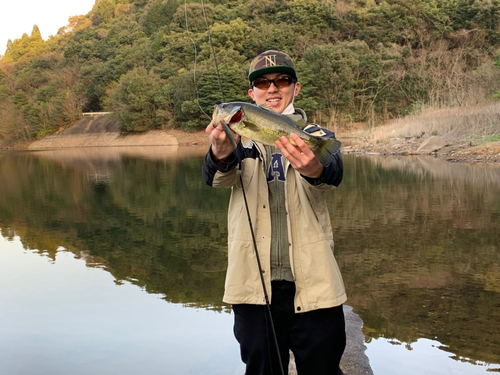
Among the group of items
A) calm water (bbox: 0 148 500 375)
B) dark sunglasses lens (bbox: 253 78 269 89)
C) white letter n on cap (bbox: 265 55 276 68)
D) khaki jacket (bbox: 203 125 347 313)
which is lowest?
calm water (bbox: 0 148 500 375)

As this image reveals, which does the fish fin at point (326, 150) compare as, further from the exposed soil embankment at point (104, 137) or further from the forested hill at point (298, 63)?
the exposed soil embankment at point (104, 137)

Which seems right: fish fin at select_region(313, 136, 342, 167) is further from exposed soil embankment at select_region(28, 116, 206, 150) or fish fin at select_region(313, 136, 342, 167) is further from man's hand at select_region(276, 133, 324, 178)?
exposed soil embankment at select_region(28, 116, 206, 150)

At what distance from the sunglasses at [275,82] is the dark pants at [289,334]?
3.51 feet

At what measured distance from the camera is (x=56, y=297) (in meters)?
6.43

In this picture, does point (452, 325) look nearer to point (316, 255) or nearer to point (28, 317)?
point (316, 255)

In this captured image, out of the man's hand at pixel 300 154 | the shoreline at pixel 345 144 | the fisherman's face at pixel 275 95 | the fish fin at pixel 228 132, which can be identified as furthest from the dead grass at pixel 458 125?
the fish fin at pixel 228 132

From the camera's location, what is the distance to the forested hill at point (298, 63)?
48406mm

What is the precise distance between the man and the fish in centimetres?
8

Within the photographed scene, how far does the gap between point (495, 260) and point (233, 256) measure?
18.6 feet

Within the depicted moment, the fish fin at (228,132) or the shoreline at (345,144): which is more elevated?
the fish fin at (228,132)

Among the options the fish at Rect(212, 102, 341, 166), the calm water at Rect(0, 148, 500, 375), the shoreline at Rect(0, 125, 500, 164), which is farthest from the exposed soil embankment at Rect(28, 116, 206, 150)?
the fish at Rect(212, 102, 341, 166)

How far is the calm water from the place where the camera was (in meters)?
4.58

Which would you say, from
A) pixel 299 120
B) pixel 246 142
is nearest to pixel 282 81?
pixel 299 120

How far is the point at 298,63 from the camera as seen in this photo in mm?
50219
